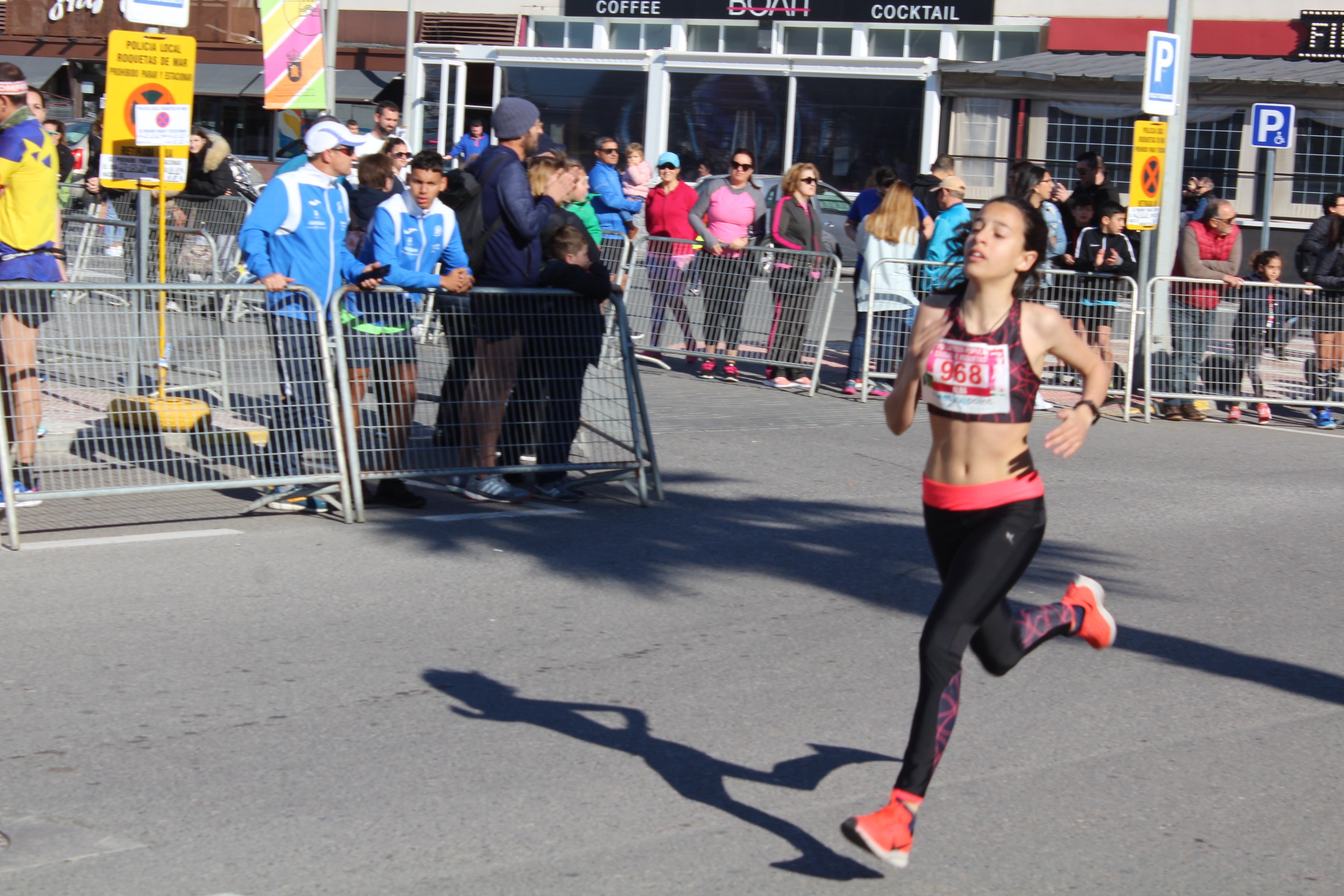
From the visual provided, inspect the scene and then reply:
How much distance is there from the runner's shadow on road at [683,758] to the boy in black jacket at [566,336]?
3.15 metres

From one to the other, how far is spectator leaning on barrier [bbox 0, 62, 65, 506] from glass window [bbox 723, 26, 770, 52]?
1005 inches

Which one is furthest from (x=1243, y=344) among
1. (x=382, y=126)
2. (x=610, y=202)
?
(x=382, y=126)

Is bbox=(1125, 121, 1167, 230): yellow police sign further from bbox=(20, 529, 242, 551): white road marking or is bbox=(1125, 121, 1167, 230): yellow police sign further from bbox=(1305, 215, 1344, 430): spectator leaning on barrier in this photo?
bbox=(20, 529, 242, 551): white road marking

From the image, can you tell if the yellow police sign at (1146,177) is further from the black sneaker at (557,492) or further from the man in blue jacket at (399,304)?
the man in blue jacket at (399,304)

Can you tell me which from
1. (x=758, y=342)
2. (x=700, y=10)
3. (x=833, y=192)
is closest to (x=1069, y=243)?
(x=758, y=342)

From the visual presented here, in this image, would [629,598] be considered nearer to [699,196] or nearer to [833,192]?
[699,196]

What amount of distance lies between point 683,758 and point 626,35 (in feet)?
101

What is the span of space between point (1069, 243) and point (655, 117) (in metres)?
14.2

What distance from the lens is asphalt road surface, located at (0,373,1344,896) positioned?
409cm

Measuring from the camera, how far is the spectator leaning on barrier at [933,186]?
1313 centimetres

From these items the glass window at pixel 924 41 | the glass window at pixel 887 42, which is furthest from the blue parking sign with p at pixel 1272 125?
the glass window at pixel 887 42

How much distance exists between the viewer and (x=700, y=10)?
3247 centimetres

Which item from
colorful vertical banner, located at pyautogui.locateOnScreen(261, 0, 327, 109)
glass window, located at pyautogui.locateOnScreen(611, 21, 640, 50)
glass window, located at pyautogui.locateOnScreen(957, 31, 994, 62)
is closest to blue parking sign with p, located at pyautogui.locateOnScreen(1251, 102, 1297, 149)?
colorful vertical banner, located at pyautogui.locateOnScreen(261, 0, 327, 109)

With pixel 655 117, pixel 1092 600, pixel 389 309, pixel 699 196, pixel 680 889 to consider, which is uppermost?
pixel 655 117
